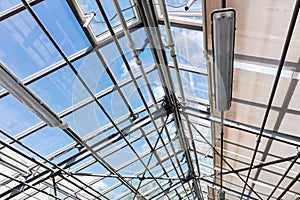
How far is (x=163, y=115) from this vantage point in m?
6.58

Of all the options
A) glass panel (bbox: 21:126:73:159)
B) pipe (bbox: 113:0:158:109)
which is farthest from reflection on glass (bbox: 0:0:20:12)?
glass panel (bbox: 21:126:73:159)

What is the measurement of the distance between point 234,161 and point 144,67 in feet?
16.0

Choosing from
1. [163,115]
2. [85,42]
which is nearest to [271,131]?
[163,115]

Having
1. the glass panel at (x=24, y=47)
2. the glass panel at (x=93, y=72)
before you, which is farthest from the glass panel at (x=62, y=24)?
the glass panel at (x=93, y=72)

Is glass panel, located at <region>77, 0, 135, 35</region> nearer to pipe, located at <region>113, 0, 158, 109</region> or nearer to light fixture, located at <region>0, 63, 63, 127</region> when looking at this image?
pipe, located at <region>113, 0, 158, 109</region>

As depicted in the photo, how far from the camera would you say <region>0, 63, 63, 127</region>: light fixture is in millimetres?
3365

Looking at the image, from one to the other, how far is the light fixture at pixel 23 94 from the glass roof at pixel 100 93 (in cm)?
1

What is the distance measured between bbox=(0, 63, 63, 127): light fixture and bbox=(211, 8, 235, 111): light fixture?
2400mm

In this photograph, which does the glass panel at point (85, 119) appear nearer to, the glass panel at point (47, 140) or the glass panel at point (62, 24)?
the glass panel at point (47, 140)

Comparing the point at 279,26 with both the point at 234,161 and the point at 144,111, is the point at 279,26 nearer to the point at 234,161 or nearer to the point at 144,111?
the point at 144,111

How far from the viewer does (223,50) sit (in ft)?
9.66

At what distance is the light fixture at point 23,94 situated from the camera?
3.37 m

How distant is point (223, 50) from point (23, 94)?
8.38 feet

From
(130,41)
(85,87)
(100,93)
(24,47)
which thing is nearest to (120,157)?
(100,93)
